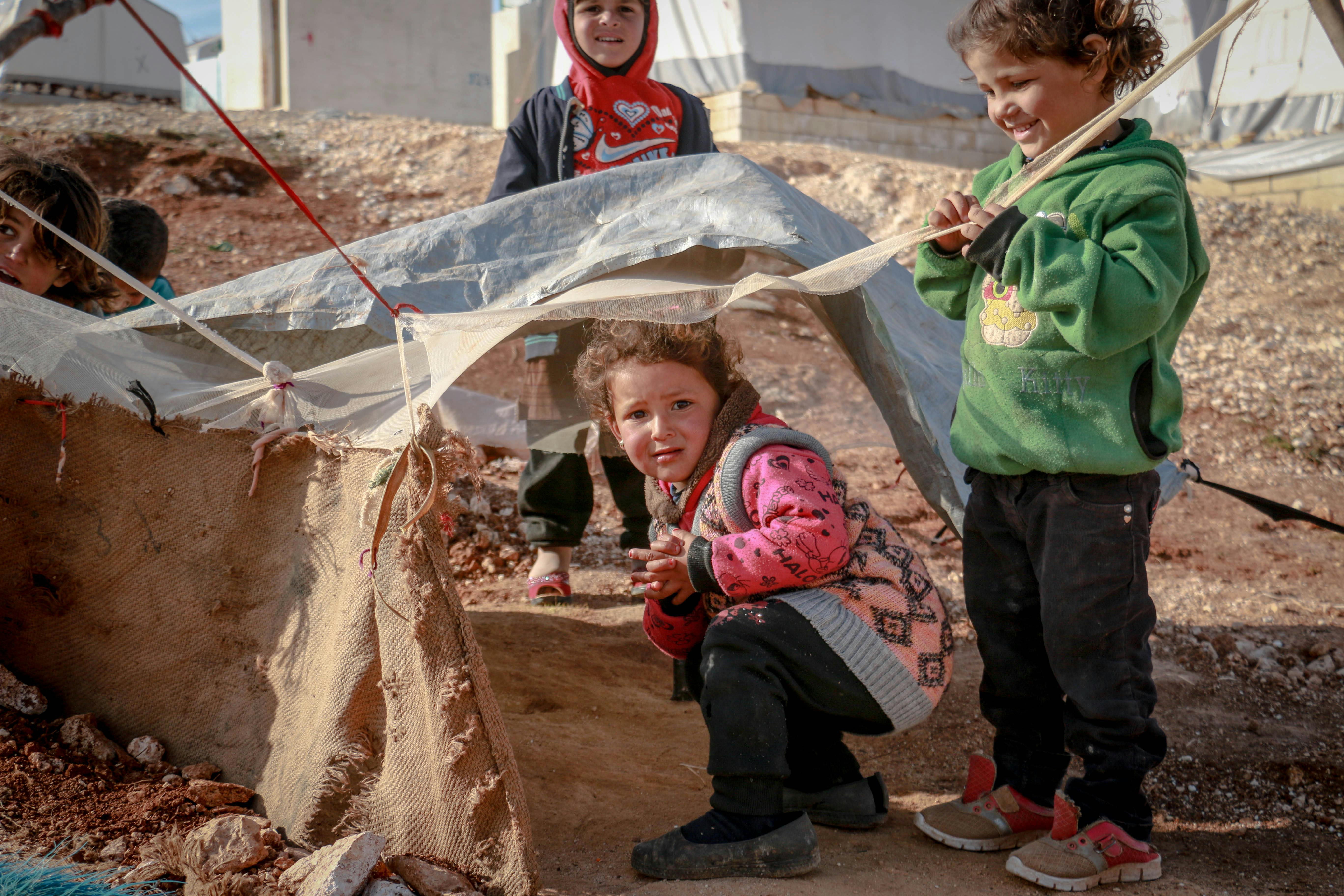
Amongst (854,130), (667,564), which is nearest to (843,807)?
(667,564)

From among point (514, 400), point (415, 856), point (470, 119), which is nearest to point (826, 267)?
point (415, 856)

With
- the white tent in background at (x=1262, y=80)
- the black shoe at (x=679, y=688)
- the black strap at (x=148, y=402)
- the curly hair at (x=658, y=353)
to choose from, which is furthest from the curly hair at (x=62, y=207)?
the white tent in background at (x=1262, y=80)

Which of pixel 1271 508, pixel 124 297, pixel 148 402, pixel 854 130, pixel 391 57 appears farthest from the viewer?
pixel 391 57

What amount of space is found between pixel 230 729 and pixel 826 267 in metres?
1.41

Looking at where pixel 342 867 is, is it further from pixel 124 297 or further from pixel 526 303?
pixel 124 297

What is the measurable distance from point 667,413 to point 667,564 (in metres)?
0.30

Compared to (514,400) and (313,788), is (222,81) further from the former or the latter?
(313,788)

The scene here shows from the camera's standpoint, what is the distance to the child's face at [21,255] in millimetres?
2467

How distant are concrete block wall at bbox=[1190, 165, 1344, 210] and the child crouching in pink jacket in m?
9.50

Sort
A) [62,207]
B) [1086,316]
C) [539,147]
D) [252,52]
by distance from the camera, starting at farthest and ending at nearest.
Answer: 1. [252,52]
2. [539,147]
3. [62,207]
4. [1086,316]

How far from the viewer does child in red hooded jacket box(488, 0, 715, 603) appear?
296 centimetres

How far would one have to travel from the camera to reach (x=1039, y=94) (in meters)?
1.80

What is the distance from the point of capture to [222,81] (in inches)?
568

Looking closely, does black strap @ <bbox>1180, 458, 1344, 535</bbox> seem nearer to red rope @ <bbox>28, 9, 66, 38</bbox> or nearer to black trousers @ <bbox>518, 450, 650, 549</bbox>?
black trousers @ <bbox>518, 450, 650, 549</bbox>
